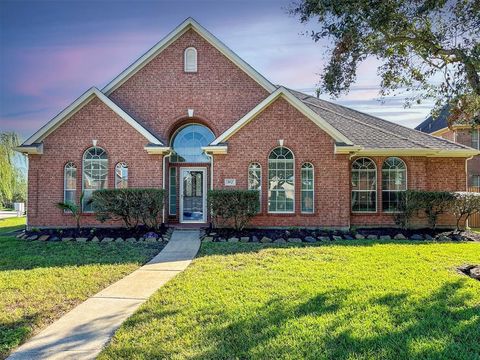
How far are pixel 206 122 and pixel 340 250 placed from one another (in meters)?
8.62

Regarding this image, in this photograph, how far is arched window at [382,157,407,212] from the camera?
15078 mm

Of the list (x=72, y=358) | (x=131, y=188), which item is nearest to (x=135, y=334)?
(x=72, y=358)

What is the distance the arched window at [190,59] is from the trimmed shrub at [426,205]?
10.9 m

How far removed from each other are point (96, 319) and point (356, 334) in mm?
3811

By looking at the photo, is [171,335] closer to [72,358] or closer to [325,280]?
[72,358]

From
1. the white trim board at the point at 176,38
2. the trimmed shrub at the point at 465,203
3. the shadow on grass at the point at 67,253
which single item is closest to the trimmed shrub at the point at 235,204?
the shadow on grass at the point at 67,253

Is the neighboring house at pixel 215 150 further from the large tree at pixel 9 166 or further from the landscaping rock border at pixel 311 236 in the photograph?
the large tree at pixel 9 166

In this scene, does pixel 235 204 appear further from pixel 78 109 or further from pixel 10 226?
pixel 10 226

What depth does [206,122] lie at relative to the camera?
52.4 feet

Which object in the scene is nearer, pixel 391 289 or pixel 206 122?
pixel 391 289

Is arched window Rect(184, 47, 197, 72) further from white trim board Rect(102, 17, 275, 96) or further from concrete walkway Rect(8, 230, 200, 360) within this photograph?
concrete walkway Rect(8, 230, 200, 360)

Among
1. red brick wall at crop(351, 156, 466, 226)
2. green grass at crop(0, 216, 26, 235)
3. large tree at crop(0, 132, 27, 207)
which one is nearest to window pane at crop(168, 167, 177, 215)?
green grass at crop(0, 216, 26, 235)

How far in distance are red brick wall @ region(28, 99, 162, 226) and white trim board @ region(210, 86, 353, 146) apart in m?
3.22

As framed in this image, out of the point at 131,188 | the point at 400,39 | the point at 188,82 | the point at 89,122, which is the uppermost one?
the point at 188,82
